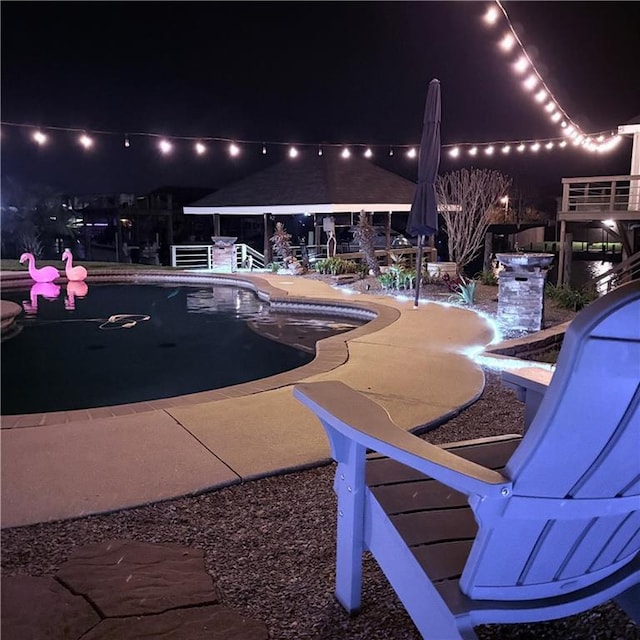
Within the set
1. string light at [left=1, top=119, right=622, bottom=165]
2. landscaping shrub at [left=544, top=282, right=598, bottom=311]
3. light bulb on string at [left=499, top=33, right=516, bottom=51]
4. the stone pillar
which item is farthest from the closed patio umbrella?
string light at [left=1, top=119, right=622, bottom=165]

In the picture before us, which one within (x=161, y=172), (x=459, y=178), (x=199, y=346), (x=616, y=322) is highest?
(x=161, y=172)

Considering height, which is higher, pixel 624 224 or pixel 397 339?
pixel 624 224

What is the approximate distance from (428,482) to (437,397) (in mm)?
2356

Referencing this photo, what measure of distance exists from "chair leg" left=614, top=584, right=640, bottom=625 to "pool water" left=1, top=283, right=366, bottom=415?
4097 mm

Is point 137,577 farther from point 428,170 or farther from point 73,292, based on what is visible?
point 73,292

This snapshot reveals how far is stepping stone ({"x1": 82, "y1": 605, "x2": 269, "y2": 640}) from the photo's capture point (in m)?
1.71

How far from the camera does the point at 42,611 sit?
71.1 inches

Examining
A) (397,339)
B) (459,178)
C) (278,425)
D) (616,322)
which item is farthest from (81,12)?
(616,322)

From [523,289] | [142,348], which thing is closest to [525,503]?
[523,289]

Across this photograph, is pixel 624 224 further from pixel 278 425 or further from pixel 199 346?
pixel 278 425

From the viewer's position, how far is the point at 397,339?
6258mm

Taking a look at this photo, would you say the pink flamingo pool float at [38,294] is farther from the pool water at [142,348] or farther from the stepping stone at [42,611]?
the stepping stone at [42,611]

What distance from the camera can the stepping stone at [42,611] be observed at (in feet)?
5.60

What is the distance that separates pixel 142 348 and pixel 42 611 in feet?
17.9
